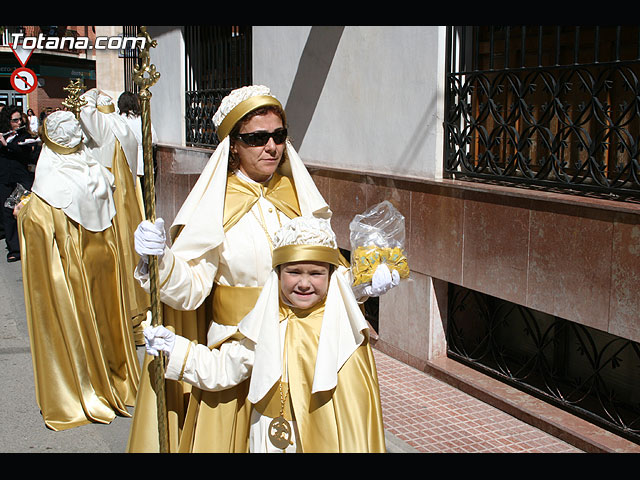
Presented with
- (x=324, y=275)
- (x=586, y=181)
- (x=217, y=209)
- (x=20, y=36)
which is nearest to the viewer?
(x=324, y=275)

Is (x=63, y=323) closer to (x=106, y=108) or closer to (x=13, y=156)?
(x=106, y=108)

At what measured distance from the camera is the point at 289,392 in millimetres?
3002

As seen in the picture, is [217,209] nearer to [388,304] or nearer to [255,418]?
[255,418]

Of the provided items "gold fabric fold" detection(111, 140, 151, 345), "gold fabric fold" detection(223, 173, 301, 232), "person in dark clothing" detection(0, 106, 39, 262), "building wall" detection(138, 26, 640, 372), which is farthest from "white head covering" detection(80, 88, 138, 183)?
"person in dark clothing" detection(0, 106, 39, 262)

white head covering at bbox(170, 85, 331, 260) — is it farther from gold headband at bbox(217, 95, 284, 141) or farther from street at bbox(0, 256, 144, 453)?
street at bbox(0, 256, 144, 453)

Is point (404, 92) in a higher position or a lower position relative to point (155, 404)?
higher

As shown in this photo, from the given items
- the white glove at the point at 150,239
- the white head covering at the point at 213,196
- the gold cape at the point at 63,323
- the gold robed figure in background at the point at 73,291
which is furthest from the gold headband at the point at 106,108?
the white glove at the point at 150,239

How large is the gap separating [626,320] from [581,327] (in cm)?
92

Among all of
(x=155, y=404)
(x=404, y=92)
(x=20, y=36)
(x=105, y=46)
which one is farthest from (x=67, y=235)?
(x=20, y=36)

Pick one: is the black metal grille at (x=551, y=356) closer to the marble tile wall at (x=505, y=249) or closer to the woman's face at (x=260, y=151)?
the marble tile wall at (x=505, y=249)

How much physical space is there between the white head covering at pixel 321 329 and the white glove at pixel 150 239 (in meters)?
0.45

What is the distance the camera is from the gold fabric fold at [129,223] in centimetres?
704

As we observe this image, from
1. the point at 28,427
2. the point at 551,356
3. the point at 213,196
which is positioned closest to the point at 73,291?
the point at 28,427

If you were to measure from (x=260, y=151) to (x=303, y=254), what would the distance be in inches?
29.8
